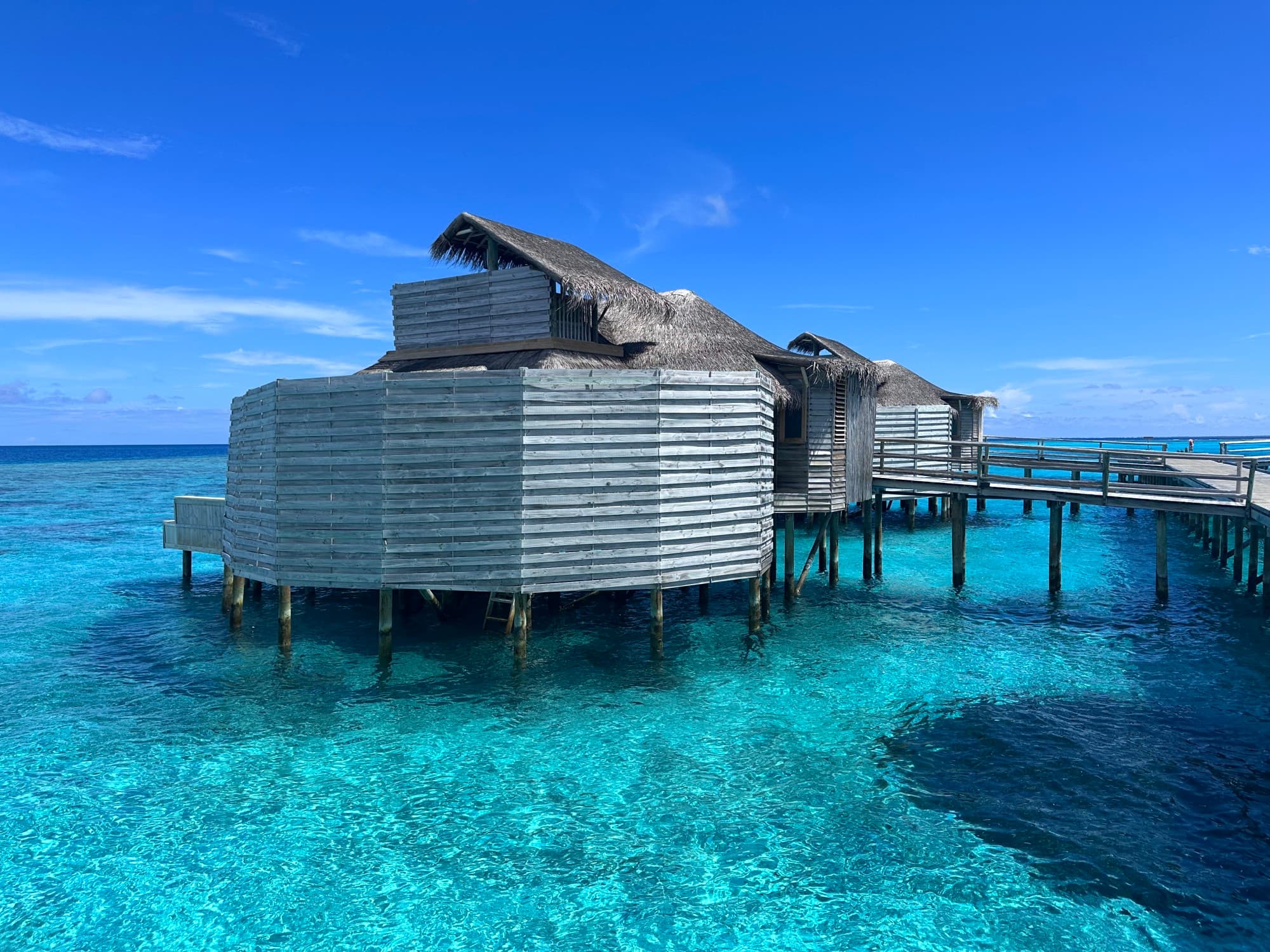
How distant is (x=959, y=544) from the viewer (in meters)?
22.8

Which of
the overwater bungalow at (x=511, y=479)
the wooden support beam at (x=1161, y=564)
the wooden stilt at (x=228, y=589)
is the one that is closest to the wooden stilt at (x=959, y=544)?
the wooden support beam at (x=1161, y=564)

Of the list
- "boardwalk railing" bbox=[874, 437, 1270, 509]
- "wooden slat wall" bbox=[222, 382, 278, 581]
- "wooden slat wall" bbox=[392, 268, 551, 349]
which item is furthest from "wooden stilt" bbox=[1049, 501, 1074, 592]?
"wooden slat wall" bbox=[222, 382, 278, 581]

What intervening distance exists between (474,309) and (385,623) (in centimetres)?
804

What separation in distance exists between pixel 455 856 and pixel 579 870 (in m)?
1.45

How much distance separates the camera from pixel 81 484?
235 ft

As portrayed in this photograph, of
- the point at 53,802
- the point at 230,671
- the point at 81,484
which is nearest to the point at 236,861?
the point at 53,802

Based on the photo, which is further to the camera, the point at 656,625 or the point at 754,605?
the point at 754,605

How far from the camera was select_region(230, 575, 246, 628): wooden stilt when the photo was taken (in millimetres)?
18016

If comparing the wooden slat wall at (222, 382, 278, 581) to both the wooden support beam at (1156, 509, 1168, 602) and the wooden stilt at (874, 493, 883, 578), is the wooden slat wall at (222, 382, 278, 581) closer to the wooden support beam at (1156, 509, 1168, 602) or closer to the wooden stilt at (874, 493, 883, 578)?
the wooden stilt at (874, 493, 883, 578)

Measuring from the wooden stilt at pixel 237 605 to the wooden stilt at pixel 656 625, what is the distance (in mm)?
10076

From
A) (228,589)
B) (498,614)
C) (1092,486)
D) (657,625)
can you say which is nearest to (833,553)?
(1092,486)

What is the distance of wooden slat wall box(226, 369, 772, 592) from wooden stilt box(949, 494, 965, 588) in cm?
1133

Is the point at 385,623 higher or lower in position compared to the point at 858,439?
lower

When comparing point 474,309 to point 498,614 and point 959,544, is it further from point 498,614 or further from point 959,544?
point 959,544
